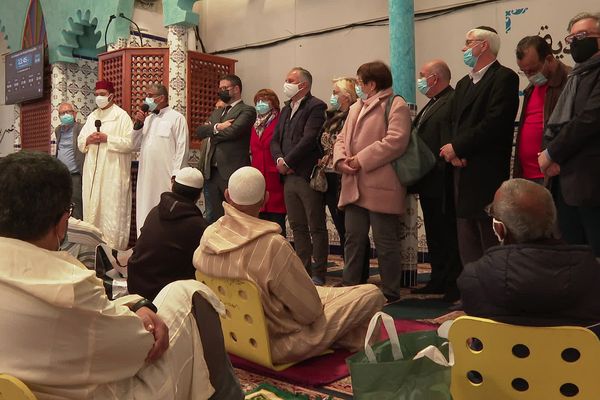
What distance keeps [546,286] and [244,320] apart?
1.42m

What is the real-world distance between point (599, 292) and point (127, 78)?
611cm

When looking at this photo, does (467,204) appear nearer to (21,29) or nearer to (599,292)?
(599,292)

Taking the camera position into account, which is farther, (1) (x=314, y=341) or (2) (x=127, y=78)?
(2) (x=127, y=78)

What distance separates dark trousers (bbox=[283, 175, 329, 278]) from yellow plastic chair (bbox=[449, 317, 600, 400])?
10.5ft

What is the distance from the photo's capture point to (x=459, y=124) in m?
3.85

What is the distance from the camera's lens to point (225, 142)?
554cm

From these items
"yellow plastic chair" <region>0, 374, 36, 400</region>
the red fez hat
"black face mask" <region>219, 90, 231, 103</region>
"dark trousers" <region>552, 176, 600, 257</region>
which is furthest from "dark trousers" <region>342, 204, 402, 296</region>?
the red fez hat

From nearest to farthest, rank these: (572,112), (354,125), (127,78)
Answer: (572,112) < (354,125) < (127,78)

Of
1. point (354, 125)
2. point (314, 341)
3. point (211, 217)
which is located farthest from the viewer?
point (211, 217)

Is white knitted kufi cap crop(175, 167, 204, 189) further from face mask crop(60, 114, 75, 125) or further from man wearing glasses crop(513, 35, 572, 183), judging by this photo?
face mask crop(60, 114, 75, 125)

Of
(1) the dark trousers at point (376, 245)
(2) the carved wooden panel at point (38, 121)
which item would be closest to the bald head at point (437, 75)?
(1) the dark trousers at point (376, 245)

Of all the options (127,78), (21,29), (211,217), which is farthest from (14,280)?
(21,29)

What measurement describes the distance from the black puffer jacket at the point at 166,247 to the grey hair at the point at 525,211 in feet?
5.47

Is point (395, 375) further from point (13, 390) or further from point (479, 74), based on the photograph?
point (479, 74)
